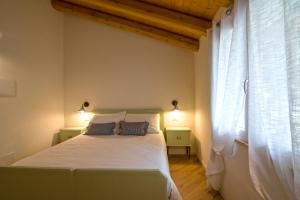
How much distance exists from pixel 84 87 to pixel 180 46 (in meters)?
2.06

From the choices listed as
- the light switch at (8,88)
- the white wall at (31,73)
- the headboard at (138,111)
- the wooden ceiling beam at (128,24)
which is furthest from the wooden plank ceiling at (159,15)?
the light switch at (8,88)

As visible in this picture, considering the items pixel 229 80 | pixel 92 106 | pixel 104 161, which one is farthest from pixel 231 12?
pixel 92 106

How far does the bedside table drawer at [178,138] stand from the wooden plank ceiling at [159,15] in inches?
61.5

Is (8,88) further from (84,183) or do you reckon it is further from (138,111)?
(138,111)

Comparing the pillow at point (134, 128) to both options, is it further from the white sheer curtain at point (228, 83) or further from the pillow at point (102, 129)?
the white sheer curtain at point (228, 83)

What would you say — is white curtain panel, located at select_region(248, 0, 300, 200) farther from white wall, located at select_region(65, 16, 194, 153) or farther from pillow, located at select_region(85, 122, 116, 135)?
white wall, located at select_region(65, 16, 194, 153)

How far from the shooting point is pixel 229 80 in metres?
1.94

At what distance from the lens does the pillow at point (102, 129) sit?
3.32 meters

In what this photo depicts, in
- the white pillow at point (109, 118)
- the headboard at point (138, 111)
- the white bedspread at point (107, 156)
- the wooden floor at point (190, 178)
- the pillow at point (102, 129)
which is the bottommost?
the wooden floor at point (190, 178)

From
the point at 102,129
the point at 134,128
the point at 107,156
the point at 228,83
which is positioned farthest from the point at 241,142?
the point at 102,129

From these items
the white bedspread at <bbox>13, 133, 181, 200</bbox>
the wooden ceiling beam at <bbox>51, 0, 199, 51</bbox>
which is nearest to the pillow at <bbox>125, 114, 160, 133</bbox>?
the white bedspread at <bbox>13, 133, 181, 200</bbox>

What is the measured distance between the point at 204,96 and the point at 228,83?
131 cm

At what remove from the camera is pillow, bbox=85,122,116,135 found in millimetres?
3324

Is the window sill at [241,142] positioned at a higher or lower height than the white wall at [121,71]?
lower
